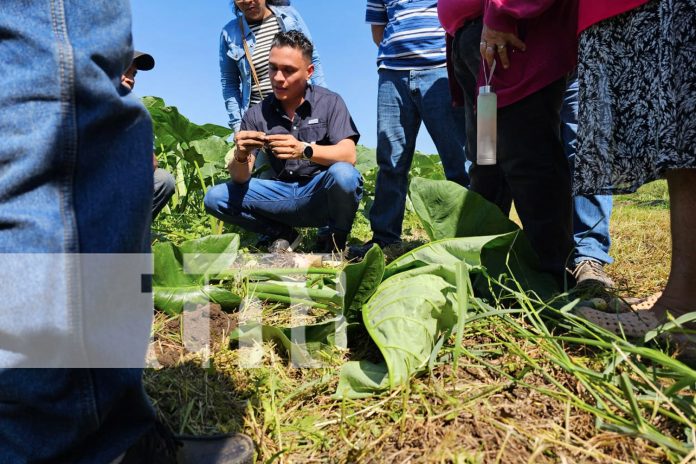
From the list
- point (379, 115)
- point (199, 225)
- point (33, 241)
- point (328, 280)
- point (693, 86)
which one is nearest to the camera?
point (33, 241)

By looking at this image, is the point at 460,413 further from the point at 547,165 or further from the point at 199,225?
the point at 199,225

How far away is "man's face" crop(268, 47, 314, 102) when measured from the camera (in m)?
2.90

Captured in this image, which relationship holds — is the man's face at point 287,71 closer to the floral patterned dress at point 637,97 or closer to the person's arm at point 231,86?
the person's arm at point 231,86

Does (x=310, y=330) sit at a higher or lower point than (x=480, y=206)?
lower

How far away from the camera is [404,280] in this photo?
1.39 meters

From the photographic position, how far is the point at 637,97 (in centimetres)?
121

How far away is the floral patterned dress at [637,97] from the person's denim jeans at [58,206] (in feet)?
3.47

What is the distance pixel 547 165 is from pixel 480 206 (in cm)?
23

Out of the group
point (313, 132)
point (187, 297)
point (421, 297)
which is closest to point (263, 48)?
point (313, 132)

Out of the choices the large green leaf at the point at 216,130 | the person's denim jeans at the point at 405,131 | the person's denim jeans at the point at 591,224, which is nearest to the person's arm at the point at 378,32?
the person's denim jeans at the point at 405,131

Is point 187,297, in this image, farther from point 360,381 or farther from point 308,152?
point 308,152

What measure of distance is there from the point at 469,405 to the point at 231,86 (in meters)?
2.94

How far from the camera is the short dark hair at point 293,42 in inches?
115

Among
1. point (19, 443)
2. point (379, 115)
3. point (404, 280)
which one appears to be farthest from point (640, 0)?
point (379, 115)
